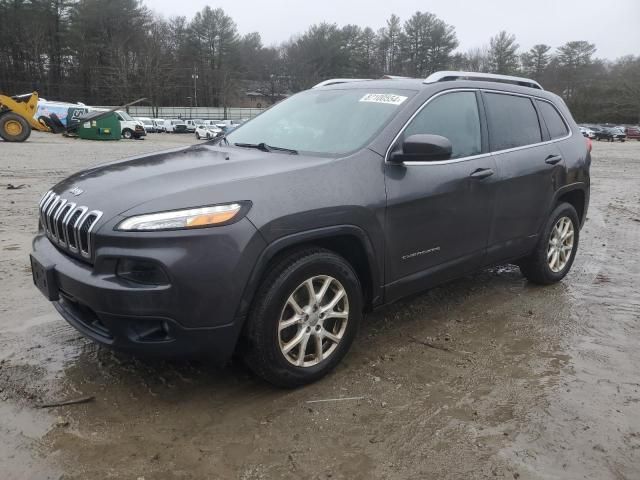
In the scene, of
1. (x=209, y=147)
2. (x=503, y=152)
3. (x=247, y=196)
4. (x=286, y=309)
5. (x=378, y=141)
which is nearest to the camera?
(x=247, y=196)

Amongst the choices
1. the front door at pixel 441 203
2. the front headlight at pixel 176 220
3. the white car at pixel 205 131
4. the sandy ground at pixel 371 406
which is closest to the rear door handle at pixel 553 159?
the front door at pixel 441 203

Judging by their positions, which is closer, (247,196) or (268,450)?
(268,450)

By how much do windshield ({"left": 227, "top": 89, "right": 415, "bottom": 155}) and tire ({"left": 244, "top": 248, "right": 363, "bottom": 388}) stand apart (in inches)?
30.9

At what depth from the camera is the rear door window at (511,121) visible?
13.5 feet

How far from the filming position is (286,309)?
113 inches

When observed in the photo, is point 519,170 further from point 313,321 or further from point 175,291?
point 175,291

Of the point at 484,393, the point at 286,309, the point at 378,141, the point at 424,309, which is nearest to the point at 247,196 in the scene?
the point at 286,309

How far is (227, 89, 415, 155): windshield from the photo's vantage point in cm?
343

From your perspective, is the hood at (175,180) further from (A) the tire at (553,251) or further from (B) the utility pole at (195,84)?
(B) the utility pole at (195,84)

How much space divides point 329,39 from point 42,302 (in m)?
97.4

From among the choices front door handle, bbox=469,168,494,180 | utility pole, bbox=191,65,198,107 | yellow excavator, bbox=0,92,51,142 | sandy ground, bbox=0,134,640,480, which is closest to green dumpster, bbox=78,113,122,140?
yellow excavator, bbox=0,92,51,142

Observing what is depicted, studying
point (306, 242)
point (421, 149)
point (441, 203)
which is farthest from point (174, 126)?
point (306, 242)

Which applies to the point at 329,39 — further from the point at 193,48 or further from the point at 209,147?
the point at 209,147

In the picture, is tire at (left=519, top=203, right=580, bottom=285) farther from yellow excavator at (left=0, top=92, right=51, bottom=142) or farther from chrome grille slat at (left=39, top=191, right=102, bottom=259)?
yellow excavator at (left=0, top=92, right=51, bottom=142)
